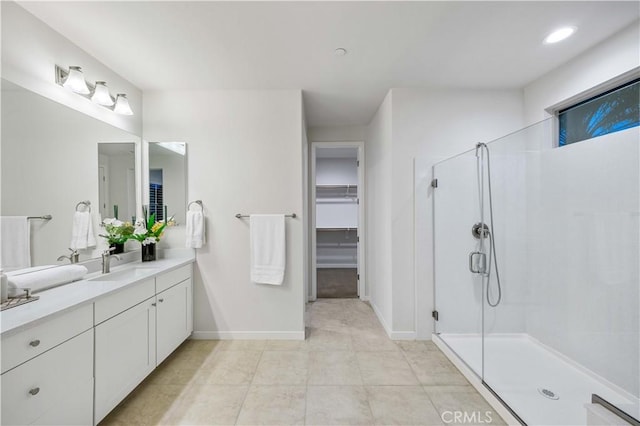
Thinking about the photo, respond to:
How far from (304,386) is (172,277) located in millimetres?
1438

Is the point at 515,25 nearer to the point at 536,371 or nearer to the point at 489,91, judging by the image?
the point at 489,91

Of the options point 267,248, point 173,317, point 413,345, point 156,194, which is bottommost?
point 413,345

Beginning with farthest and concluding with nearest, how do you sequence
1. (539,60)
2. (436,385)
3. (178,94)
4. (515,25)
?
(178,94)
(539,60)
(436,385)
(515,25)

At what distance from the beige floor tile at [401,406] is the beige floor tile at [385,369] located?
7 cm

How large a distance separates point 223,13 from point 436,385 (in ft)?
9.79

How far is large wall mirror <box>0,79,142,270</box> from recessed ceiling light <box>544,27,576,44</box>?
3566 mm

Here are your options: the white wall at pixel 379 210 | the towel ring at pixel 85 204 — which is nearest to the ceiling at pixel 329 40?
the white wall at pixel 379 210

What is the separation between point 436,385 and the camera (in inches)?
75.9

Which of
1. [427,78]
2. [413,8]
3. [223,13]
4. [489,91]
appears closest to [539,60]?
[489,91]

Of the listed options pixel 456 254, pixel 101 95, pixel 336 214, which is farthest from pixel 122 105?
pixel 336 214

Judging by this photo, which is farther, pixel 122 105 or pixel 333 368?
pixel 122 105

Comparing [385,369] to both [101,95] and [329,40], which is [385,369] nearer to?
[329,40]

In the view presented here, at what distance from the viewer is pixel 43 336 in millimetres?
1186

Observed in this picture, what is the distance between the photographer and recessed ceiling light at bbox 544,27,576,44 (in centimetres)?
180
